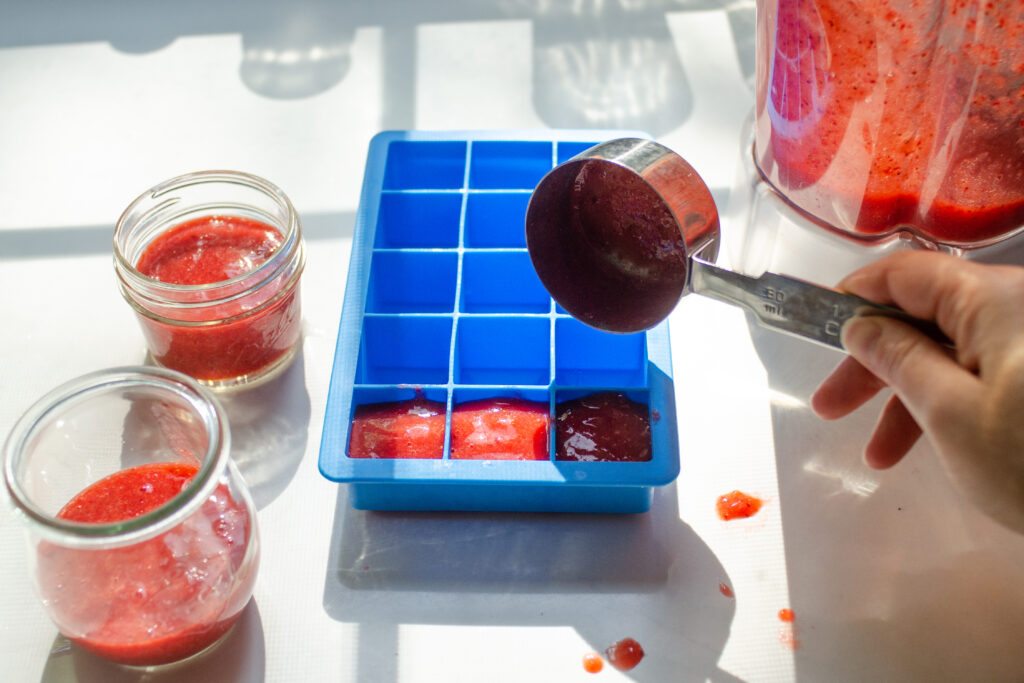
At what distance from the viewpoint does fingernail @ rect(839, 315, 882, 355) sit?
620mm

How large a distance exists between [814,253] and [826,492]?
216 mm

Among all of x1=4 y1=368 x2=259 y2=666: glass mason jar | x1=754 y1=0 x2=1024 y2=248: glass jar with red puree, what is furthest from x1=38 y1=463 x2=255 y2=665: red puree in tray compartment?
x1=754 y1=0 x2=1024 y2=248: glass jar with red puree

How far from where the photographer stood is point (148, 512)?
2.21 feet

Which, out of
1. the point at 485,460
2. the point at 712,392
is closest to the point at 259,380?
the point at 485,460

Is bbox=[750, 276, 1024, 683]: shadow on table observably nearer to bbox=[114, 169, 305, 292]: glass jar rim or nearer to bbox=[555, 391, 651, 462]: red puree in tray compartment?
bbox=[555, 391, 651, 462]: red puree in tray compartment

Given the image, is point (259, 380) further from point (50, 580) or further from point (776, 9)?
point (776, 9)

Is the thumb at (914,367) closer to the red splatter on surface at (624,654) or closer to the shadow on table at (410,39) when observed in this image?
the red splatter on surface at (624,654)

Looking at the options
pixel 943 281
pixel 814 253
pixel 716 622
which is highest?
pixel 943 281

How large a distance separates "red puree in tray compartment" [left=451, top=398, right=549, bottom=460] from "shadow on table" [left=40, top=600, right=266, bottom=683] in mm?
225

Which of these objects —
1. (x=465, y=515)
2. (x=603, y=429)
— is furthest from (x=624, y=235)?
(x=465, y=515)

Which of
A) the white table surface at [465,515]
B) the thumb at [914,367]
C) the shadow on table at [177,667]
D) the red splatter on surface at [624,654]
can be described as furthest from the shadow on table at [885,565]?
the shadow on table at [177,667]

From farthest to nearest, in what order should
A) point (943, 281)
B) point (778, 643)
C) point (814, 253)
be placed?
1. point (814, 253)
2. point (778, 643)
3. point (943, 281)

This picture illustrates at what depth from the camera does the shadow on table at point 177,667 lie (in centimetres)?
72

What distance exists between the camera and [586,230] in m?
0.82
